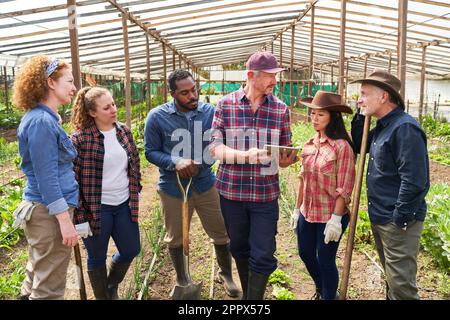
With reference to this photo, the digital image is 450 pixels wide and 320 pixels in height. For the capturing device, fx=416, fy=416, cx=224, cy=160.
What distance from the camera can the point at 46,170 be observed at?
2.06 m

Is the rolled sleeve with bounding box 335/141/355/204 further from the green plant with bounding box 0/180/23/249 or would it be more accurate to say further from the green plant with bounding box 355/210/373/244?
the green plant with bounding box 0/180/23/249

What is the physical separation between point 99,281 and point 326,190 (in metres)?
1.61

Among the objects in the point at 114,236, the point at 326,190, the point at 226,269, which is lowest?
the point at 226,269

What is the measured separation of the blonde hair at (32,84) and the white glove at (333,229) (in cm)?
183

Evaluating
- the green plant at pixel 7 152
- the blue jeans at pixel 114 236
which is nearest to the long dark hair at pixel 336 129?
the blue jeans at pixel 114 236

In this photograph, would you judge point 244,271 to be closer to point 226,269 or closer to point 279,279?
point 226,269

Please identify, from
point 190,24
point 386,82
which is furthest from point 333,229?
point 190,24

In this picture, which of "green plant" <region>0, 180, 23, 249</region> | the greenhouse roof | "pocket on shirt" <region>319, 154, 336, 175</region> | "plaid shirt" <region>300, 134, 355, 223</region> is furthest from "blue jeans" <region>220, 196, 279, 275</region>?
the greenhouse roof

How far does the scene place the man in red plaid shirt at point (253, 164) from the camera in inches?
103

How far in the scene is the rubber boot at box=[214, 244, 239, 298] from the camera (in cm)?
319

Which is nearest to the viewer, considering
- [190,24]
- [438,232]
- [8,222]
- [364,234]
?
[438,232]

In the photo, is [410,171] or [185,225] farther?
[185,225]
